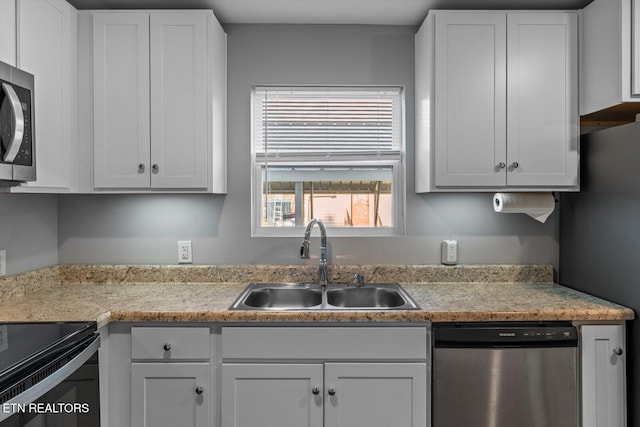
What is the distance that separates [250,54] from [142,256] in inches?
50.4

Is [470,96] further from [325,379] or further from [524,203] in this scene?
[325,379]

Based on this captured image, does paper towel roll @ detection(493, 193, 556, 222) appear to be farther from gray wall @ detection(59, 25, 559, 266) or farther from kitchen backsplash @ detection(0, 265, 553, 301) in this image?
kitchen backsplash @ detection(0, 265, 553, 301)

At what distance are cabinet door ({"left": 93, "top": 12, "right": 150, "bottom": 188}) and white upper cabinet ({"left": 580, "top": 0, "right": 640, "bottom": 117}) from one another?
211cm

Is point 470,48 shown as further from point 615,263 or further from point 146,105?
point 146,105

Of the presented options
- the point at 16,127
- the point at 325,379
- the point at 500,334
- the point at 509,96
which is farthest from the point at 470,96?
the point at 16,127

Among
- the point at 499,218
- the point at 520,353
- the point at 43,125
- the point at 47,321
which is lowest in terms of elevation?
the point at 520,353

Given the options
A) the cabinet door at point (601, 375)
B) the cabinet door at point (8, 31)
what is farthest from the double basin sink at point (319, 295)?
the cabinet door at point (8, 31)

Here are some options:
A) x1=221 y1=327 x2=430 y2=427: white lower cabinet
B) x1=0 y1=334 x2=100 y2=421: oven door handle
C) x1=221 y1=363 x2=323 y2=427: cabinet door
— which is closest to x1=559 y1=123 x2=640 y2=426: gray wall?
x1=221 y1=327 x2=430 y2=427: white lower cabinet

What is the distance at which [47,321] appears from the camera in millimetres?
1596

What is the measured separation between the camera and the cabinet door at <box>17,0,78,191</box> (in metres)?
1.74

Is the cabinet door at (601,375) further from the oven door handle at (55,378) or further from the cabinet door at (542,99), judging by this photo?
the oven door handle at (55,378)

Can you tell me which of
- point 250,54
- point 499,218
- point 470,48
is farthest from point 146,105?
point 499,218

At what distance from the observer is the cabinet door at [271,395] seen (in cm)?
177

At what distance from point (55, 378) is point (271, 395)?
804 millimetres
